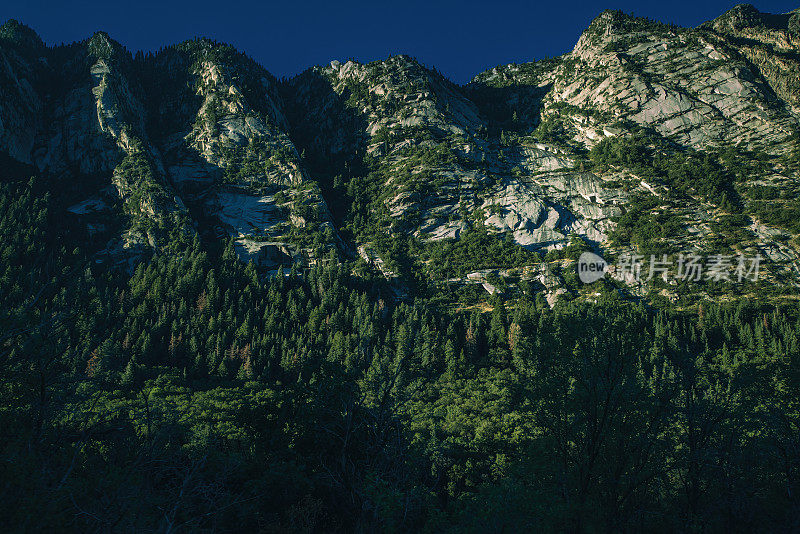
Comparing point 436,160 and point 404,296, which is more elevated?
point 436,160

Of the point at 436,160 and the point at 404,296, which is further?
the point at 436,160

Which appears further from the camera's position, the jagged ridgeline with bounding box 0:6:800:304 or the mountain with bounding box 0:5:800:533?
the jagged ridgeline with bounding box 0:6:800:304

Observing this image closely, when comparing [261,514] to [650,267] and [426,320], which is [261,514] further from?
[650,267]

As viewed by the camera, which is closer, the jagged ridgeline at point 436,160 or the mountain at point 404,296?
the mountain at point 404,296

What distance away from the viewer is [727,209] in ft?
397

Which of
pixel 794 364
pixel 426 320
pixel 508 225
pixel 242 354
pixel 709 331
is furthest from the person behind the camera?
pixel 508 225

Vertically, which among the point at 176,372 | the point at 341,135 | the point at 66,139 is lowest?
the point at 176,372

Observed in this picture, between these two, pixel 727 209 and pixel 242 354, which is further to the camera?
pixel 727 209

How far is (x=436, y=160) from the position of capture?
159750 mm

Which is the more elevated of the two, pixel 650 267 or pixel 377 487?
pixel 650 267

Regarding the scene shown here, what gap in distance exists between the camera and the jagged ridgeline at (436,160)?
123 metres

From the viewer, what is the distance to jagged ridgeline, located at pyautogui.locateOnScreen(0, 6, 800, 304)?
12325 cm

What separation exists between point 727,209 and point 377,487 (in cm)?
15212

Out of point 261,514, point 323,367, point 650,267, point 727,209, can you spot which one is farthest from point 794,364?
point 727,209
